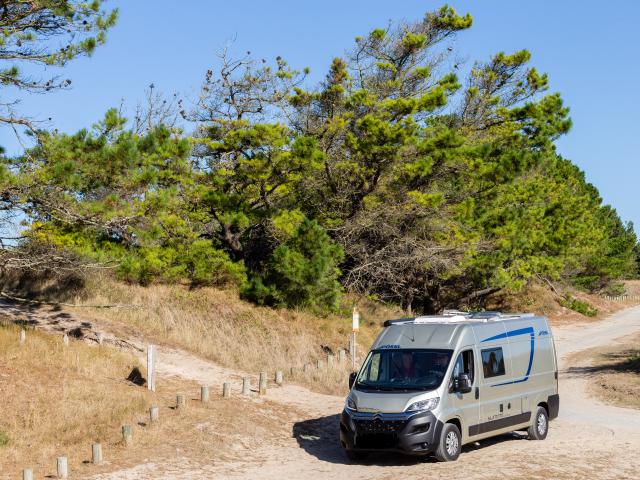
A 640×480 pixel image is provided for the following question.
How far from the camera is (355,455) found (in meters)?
14.1

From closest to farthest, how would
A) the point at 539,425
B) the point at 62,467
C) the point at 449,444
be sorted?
the point at 62,467, the point at 449,444, the point at 539,425

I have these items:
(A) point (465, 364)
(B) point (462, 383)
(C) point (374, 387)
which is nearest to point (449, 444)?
(B) point (462, 383)

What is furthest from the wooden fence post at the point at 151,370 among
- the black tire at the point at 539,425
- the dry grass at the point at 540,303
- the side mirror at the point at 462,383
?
the dry grass at the point at 540,303

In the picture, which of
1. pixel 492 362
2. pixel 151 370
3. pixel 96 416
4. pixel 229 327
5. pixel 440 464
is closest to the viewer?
pixel 440 464

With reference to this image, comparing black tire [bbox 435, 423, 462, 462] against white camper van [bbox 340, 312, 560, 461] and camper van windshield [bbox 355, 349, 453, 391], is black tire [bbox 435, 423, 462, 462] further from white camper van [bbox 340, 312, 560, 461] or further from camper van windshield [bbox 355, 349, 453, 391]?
camper van windshield [bbox 355, 349, 453, 391]

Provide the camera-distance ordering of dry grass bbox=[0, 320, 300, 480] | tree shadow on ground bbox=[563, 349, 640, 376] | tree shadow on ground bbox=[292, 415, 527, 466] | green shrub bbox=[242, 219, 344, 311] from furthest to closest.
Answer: green shrub bbox=[242, 219, 344, 311], tree shadow on ground bbox=[563, 349, 640, 376], dry grass bbox=[0, 320, 300, 480], tree shadow on ground bbox=[292, 415, 527, 466]

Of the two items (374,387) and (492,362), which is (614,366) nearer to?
(492,362)

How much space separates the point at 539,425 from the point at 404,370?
351 cm

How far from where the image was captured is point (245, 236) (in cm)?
3338

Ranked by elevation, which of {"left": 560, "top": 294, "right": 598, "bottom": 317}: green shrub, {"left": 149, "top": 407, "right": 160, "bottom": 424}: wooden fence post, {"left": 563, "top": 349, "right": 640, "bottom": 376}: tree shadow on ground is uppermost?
{"left": 560, "top": 294, "right": 598, "bottom": 317}: green shrub

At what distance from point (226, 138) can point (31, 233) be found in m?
10.9

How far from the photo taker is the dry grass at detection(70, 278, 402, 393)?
2461cm

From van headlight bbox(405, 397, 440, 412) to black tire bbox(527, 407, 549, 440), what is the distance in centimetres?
328

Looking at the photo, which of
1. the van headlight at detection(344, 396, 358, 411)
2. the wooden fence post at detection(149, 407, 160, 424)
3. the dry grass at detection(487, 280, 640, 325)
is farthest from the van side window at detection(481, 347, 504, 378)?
the dry grass at detection(487, 280, 640, 325)
